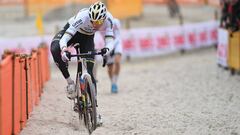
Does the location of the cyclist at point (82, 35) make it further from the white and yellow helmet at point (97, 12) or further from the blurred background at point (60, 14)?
the blurred background at point (60, 14)

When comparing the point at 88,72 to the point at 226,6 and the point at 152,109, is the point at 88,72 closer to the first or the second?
the point at 152,109

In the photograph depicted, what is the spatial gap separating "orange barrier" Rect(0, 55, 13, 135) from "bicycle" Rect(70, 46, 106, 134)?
1.24 meters

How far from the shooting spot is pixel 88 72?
8383 mm

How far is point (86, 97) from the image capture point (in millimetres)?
8156

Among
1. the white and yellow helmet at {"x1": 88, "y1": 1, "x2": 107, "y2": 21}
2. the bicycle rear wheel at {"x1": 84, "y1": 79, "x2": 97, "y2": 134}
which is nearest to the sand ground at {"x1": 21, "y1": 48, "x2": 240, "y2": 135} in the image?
the bicycle rear wheel at {"x1": 84, "y1": 79, "x2": 97, "y2": 134}

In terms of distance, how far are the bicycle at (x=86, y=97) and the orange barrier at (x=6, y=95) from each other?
4.08 ft

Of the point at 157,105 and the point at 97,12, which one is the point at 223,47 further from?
the point at 97,12

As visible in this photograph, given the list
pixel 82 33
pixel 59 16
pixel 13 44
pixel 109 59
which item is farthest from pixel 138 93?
pixel 59 16

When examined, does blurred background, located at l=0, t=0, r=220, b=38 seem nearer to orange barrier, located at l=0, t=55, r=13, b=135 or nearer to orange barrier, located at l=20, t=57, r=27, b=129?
orange barrier, located at l=20, t=57, r=27, b=129

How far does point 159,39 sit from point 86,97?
14.1 metres

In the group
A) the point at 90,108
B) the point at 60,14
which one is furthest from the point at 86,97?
the point at 60,14

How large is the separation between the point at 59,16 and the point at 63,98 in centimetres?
1825

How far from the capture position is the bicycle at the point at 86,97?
8.06m

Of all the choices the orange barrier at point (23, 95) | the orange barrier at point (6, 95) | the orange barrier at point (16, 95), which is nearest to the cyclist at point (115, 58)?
the orange barrier at point (23, 95)
